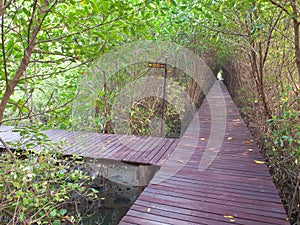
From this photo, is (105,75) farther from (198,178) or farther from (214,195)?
(214,195)

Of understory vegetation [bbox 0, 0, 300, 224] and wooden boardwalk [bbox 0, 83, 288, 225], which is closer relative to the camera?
understory vegetation [bbox 0, 0, 300, 224]

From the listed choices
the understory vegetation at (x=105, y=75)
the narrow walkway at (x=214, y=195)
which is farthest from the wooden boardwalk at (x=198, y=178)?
the understory vegetation at (x=105, y=75)

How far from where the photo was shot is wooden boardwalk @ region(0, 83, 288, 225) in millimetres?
1845

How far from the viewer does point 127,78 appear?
496 centimetres

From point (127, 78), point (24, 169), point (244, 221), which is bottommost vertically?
point (244, 221)

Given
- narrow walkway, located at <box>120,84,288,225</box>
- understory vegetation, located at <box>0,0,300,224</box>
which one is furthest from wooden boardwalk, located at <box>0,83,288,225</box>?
understory vegetation, located at <box>0,0,300,224</box>

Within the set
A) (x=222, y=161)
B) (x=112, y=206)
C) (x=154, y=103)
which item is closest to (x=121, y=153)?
(x=112, y=206)

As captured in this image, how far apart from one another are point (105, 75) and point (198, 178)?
2570 millimetres

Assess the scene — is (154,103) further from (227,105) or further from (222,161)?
(222,161)

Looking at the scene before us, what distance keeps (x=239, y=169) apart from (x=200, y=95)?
4970 mm

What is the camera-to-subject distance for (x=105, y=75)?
4.39 metres

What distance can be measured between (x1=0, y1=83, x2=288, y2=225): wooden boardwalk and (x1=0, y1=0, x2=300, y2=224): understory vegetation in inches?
13.2

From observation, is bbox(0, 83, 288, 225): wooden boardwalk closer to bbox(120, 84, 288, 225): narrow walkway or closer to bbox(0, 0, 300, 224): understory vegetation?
bbox(120, 84, 288, 225): narrow walkway

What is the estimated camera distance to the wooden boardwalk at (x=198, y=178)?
6.05 ft
